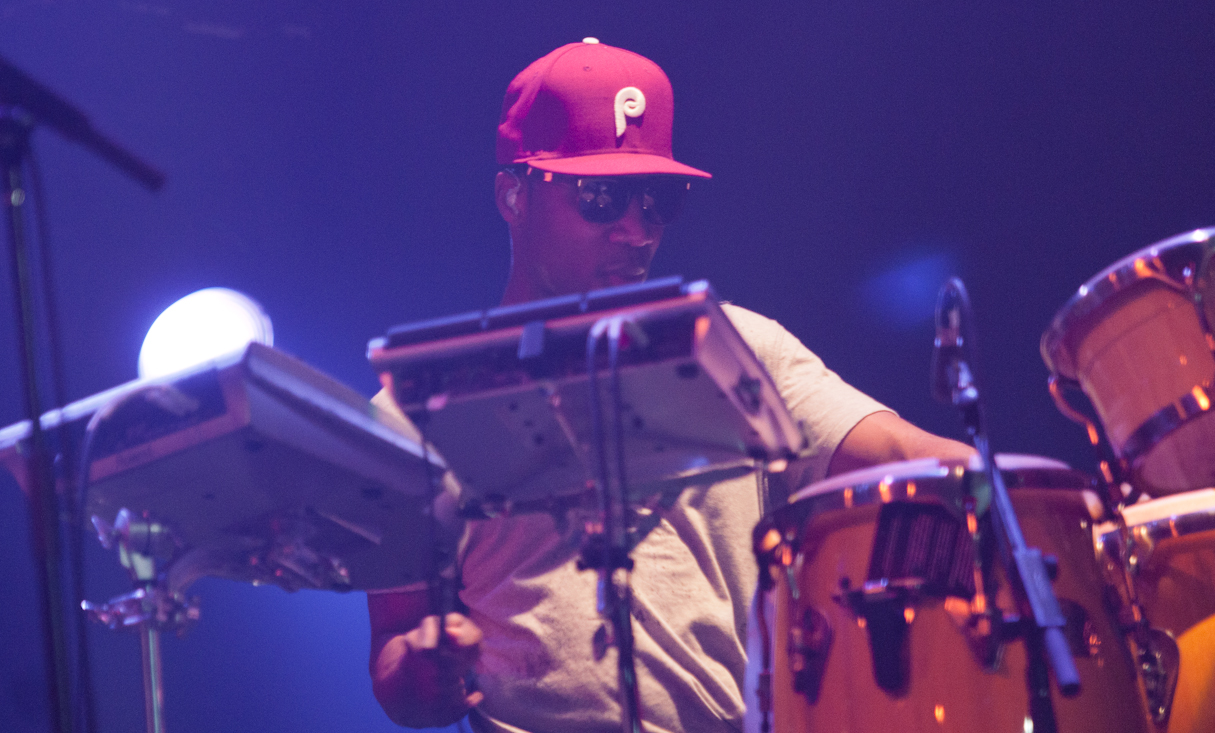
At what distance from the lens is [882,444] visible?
6.40 ft

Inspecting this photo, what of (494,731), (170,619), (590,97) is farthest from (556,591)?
(590,97)

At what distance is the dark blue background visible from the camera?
3.04 metres

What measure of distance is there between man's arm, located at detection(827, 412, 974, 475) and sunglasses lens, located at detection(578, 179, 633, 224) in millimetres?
720

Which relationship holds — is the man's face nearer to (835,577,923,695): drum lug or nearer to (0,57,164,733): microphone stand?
(835,577,923,695): drum lug

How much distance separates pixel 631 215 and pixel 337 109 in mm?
2012

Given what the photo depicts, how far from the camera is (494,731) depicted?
1957mm

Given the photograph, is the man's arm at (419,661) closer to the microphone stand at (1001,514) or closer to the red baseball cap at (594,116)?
the microphone stand at (1001,514)

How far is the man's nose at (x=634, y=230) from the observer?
90.0 inches

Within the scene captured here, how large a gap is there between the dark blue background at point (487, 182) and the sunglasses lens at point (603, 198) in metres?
1.27

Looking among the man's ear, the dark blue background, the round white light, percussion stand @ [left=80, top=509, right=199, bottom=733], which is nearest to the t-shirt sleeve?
the man's ear

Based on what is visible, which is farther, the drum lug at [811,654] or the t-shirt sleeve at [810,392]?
the t-shirt sleeve at [810,392]

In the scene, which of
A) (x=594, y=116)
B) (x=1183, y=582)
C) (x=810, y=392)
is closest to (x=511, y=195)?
(x=594, y=116)

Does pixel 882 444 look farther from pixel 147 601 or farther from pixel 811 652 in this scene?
pixel 147 601

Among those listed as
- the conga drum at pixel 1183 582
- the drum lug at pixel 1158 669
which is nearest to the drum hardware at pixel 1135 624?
the drum lug at pixel 1158 669
